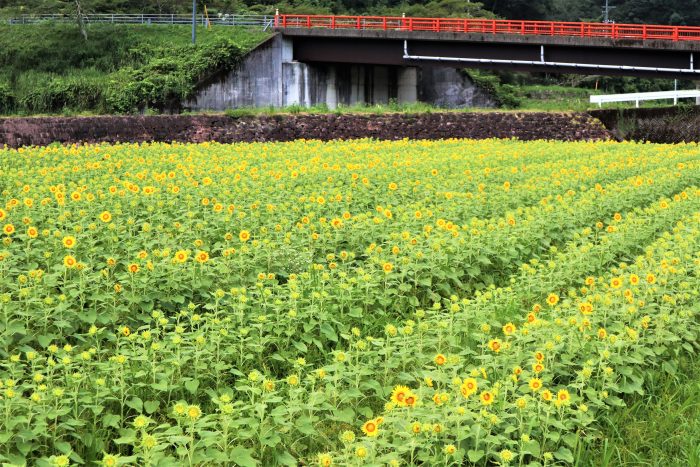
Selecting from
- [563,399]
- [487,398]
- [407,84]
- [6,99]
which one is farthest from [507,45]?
[487,398]

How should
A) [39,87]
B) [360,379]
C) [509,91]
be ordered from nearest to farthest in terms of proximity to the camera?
[360,379] < [39,87] < [509,91]

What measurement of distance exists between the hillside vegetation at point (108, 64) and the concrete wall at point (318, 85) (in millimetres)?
661

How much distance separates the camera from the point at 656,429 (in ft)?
15.7

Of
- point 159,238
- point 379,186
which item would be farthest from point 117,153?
point 159,238

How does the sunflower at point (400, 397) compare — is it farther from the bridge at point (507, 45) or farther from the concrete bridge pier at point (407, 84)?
the concrete bridge pier at point (407, 84)

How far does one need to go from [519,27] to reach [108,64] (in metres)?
17.2

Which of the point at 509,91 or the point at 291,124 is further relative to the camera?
the point at 509,91

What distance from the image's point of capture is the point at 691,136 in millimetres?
27812

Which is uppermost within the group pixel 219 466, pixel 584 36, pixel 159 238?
pixel 584 36

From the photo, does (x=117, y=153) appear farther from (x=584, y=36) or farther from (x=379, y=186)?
(x=584, y=36)

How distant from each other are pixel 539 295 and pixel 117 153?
33.1ft

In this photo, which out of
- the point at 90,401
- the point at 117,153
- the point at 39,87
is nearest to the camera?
the point at 90,401

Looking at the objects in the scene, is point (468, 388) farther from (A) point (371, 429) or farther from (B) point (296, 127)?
(B) point (296, 127)

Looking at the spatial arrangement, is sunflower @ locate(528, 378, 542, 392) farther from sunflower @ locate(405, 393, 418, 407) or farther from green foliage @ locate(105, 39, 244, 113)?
green foliage @ locate(105, 39, 244, 113)
